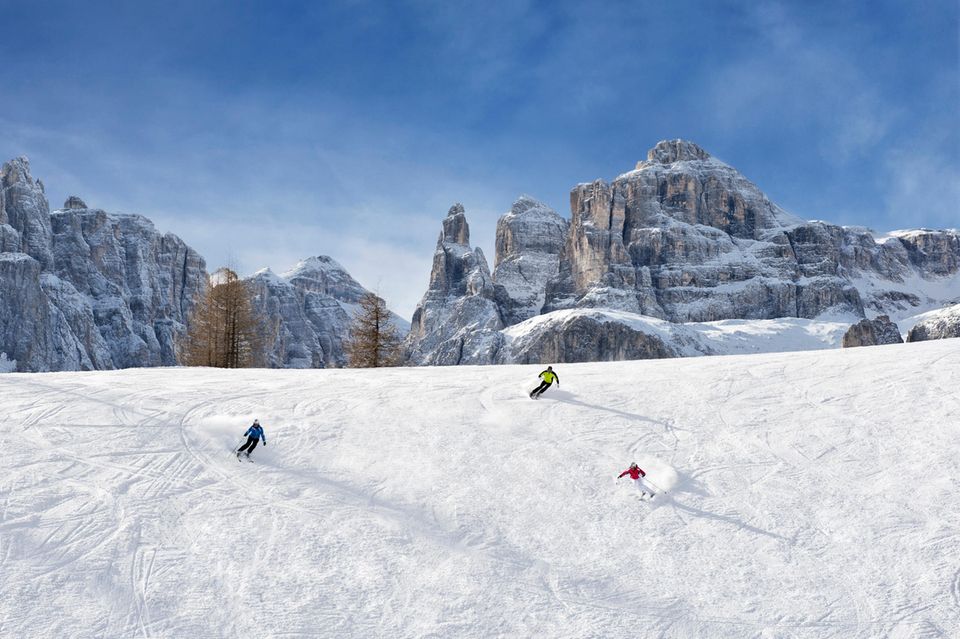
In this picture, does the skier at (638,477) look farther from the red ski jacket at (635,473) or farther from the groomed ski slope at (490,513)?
the groomed ski slope at (490,513)

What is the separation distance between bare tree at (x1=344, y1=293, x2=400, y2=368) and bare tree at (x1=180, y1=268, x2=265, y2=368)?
7.99 m

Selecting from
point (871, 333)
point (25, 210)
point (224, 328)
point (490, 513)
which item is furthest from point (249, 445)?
point (25, 210)

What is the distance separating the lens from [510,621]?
32.9 ft

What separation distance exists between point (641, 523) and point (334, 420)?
944 cm

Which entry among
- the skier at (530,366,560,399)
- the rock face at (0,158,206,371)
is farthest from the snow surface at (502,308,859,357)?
the skier at (530,366,560,399)

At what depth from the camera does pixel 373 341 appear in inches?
1799

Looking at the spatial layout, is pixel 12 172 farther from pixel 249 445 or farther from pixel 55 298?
pixel 249 445

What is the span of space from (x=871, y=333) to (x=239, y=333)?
151 meters

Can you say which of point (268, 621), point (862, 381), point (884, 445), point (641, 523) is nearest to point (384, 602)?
point (268, 621)

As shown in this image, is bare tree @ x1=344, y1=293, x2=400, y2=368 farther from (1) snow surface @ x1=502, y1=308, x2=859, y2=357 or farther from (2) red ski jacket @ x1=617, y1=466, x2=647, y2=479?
(1) snow surface @ x1=502, y1=308, x2=859, y2=357

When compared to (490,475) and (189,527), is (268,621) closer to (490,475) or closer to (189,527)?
(189,527)

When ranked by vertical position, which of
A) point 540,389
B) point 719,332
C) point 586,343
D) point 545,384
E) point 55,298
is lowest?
point 540,389

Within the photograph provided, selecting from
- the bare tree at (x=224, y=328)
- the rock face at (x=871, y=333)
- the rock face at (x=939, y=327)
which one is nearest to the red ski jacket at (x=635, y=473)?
the bare tree at (x=224, y=328)

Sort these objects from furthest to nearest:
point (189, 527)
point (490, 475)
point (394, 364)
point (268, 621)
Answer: point (394, 364)
point (490, 475)
point (189, 527)
point (268, 621)
